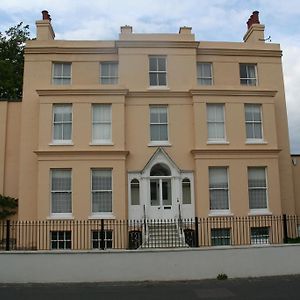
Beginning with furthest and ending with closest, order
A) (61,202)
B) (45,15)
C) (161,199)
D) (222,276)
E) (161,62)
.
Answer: (45,15) → (161,62) → (161,199) → (61,202) → (222,276)

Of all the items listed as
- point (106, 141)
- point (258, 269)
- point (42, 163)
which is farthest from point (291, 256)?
point (42, 163)

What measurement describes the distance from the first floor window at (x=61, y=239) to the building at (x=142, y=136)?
2.64 feet

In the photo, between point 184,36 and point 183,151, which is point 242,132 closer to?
point 183,151

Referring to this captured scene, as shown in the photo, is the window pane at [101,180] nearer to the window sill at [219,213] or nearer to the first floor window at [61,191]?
the first floor window at [61,191]

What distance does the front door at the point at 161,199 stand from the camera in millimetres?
22562

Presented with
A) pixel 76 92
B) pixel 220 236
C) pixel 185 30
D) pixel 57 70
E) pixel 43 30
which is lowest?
pixel 220 236

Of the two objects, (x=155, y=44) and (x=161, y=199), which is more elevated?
(x=155, y=44)

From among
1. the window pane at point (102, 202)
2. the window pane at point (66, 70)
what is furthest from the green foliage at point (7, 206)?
the window pane at point (66, 70)

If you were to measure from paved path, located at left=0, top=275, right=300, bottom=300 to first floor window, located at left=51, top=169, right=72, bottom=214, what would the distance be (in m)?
7.57

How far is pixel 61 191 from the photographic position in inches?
875

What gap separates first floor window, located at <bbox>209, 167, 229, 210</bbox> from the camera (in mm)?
22719

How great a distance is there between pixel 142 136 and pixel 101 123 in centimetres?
220

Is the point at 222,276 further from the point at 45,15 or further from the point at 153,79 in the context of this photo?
the point at 45,15

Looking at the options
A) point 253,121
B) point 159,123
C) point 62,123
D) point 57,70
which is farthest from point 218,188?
point 57,70
